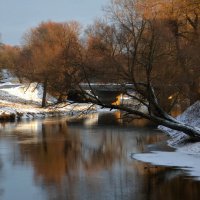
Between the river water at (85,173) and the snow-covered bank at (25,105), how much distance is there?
24060 mm

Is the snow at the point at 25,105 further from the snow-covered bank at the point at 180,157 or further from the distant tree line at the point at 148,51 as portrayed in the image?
the snow-covered bank at the point at 180,157

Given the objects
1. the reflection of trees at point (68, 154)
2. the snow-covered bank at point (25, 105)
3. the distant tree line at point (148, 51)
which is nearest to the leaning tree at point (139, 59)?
the distant tree line at point (148, 51)

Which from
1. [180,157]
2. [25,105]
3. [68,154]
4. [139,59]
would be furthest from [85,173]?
[25,105]

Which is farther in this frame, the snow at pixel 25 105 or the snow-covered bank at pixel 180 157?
the snow at pixel 25 105

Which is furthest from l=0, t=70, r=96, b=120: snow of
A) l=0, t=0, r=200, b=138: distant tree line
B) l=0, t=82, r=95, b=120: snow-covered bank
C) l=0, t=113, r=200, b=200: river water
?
l=0, t=113, r=200, b=200: river water

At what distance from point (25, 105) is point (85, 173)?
49.4 metres

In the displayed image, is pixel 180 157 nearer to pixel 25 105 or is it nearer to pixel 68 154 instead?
pixel 68 154

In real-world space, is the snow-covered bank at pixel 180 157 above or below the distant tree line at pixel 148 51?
below

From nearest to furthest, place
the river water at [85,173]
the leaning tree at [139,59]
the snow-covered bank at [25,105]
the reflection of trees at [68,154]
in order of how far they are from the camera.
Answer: the river water at [85,173]
the reflection of trees at [68,154]
the leaning tree at [139,59]
the snow-covered bank at [25,105]

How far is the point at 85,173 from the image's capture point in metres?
19.3

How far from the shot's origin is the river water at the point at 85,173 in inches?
611

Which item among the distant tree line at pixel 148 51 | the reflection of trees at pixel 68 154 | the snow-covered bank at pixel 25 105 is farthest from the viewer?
the snow-covered bank at pixel 25 105

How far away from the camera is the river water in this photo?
15516 mm

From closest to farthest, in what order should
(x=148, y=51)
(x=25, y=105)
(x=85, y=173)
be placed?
(x=85, y=173) < (x=148, y=51) < (x=25, y=105)
